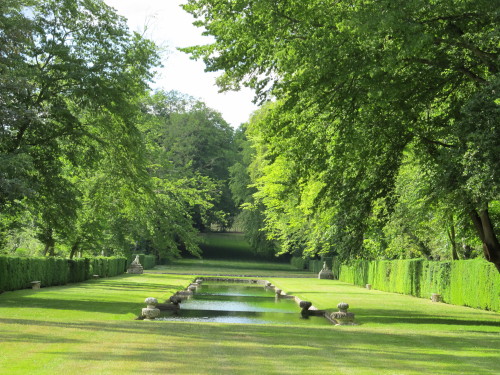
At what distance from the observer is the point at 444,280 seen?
26312mm

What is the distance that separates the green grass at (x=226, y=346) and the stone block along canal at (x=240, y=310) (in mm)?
2662

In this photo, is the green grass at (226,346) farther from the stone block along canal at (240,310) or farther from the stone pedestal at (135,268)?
the stone pedestal at (135,268)

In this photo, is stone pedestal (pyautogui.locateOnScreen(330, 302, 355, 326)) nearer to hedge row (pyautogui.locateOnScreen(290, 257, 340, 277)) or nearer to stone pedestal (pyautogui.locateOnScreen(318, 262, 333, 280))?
hedge row (pyautogui.locateOnScreen(290, 257, 340, 277))

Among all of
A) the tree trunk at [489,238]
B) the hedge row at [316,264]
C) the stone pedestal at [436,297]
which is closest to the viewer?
the tree trunk at [489,238]

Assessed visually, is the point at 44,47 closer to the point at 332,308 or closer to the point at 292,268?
the point at 332,308

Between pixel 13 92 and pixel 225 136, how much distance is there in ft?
199

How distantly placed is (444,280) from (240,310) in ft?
29.1

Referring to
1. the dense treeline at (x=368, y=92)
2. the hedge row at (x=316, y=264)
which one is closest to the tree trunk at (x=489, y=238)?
the dense treeline at (x=368, y=92)

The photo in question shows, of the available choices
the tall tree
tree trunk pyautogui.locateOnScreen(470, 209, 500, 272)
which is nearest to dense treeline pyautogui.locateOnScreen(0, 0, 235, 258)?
the tall tree

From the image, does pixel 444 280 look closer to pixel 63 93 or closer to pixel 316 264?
pixel 63 93

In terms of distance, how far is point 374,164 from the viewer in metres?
18.7

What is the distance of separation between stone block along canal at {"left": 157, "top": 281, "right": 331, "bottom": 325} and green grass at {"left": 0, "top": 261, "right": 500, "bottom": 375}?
2662mm

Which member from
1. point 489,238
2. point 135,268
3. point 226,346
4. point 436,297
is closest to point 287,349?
point 226,346

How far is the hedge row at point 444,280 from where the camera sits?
2172 centimetres
